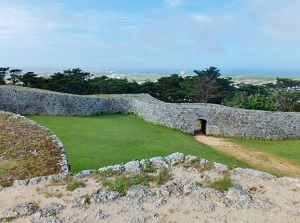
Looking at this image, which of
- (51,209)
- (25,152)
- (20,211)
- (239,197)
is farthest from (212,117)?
(20,211)

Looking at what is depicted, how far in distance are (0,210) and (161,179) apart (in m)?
2.72

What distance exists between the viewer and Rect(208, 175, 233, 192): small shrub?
517 cm

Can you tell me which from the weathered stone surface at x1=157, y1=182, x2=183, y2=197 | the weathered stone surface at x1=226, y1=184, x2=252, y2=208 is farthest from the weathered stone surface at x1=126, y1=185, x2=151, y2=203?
the weathered stone surface at x1=226, y1=184, x2=252, y2=208

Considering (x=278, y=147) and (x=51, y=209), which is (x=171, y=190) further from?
(x=278, y=147)

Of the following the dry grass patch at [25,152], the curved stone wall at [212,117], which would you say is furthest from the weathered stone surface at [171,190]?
the curved stone wall at [212,117]

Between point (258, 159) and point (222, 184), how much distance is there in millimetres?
7947

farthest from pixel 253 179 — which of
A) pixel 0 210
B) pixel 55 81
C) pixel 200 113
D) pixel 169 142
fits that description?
pixel 55 81

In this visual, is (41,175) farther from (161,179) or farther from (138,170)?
(161,179)

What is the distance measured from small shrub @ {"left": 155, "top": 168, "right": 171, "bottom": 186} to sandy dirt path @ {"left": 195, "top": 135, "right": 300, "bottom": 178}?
648cm

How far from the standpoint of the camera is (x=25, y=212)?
14.1 feet

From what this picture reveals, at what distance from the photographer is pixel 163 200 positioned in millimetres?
4762

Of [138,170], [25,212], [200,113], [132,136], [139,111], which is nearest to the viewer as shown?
[25,212]

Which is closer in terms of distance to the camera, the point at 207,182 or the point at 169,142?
the point at 207,182

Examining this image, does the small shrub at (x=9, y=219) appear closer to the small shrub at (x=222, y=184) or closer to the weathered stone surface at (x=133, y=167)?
the weathered stone surface at (x=133, y=167)
